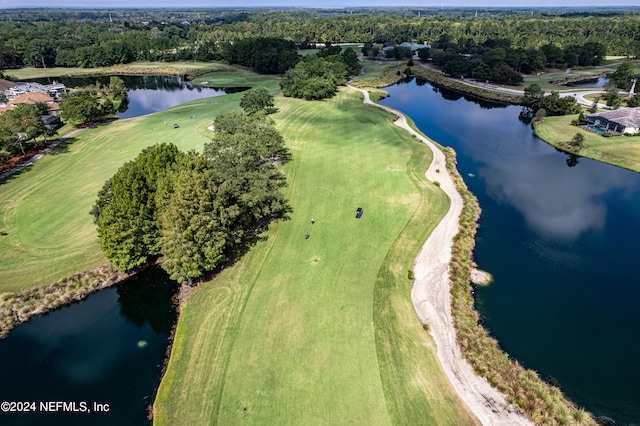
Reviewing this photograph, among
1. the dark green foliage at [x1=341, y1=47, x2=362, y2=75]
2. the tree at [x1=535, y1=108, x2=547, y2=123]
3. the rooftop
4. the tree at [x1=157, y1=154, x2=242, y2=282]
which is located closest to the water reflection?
the rooftop

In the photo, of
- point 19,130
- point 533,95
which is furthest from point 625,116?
point 19,130

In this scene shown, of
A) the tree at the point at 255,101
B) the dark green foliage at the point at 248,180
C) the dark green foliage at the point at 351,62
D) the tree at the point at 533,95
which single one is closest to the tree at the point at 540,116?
the tree at the point at 533,95

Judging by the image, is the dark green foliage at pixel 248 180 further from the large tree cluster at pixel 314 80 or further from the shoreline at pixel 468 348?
the large tree cluster at pixel 314 80

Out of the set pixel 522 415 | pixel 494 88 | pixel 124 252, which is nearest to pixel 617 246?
pixel 522 415

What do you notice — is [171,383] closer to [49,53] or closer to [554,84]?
[554,84]

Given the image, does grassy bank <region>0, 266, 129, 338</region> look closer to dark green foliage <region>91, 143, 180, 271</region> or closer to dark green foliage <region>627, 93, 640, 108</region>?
dark green foliage <region>91, 143, 180, 271</region>

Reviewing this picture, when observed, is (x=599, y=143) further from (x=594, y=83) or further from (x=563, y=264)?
(x=594, y=83)
